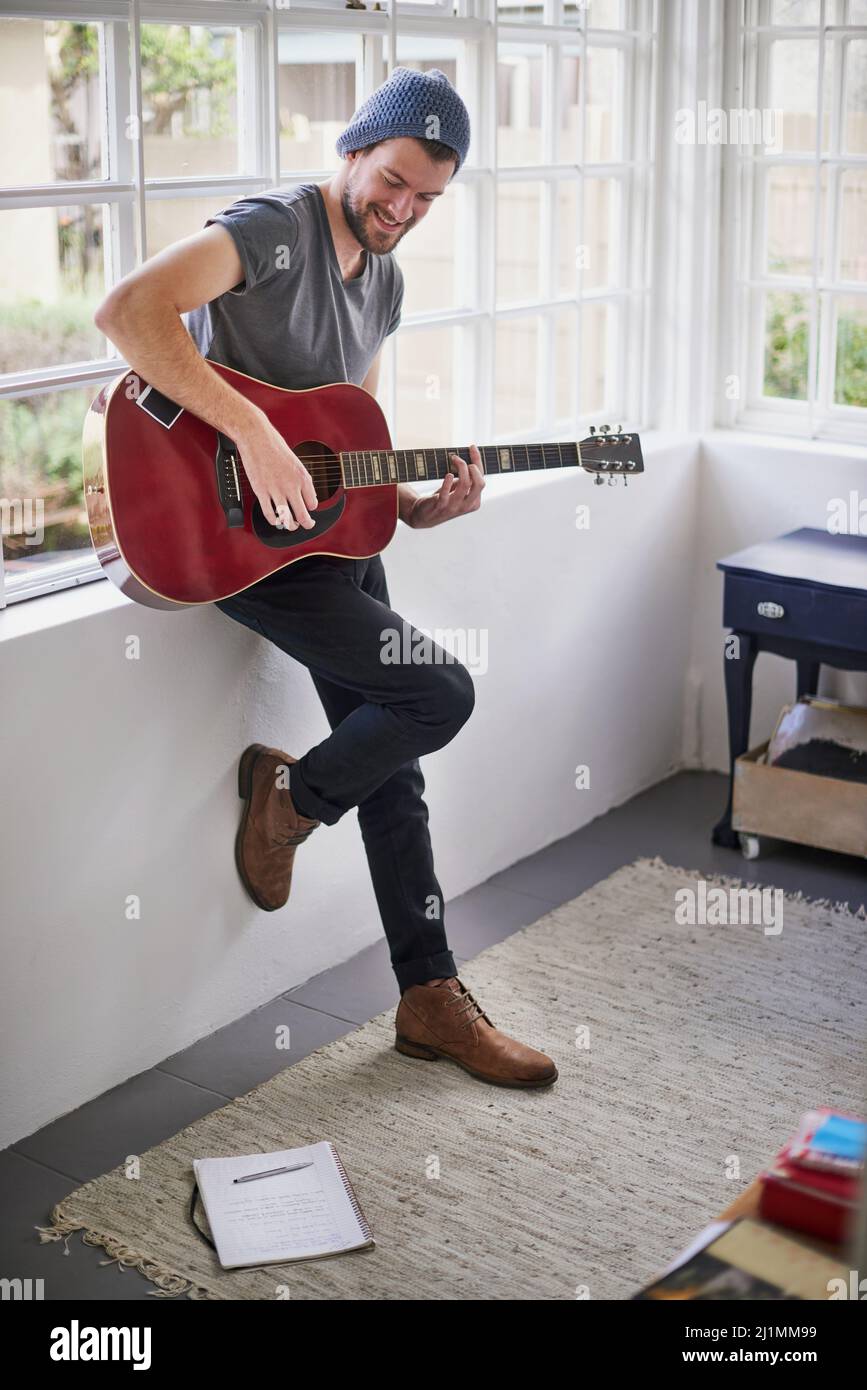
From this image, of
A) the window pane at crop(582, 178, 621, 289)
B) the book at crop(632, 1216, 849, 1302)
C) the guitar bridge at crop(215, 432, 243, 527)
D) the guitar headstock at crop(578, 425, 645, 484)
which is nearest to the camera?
the book at crop(632, 1216, 849, 1302)

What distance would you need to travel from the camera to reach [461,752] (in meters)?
3.31

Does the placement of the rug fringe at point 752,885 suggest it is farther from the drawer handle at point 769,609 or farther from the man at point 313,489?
the man at point 313,489

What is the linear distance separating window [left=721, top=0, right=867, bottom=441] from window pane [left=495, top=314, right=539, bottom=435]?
66cm

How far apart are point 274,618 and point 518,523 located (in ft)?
3.21

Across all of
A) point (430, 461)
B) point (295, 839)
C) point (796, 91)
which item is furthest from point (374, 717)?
point (796, 91)

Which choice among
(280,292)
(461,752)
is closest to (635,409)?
(461,752)

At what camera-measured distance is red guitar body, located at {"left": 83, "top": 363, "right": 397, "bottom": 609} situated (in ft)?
7.38

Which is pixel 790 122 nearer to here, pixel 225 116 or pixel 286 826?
pixel 225 116

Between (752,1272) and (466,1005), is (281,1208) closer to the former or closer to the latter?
(466,1005)

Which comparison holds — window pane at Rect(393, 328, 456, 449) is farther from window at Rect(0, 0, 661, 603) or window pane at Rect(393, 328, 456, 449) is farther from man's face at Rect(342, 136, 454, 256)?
man's face at Rect(342, 136, 454, 256)

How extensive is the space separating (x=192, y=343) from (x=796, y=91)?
7.01ft

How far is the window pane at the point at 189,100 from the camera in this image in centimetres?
252

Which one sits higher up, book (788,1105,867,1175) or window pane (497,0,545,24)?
window pane (497,0,545,24)

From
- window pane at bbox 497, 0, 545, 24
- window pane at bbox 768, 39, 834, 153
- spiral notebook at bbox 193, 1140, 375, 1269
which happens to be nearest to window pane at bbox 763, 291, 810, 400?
window pane at bbox 768, 39, 834, 153
